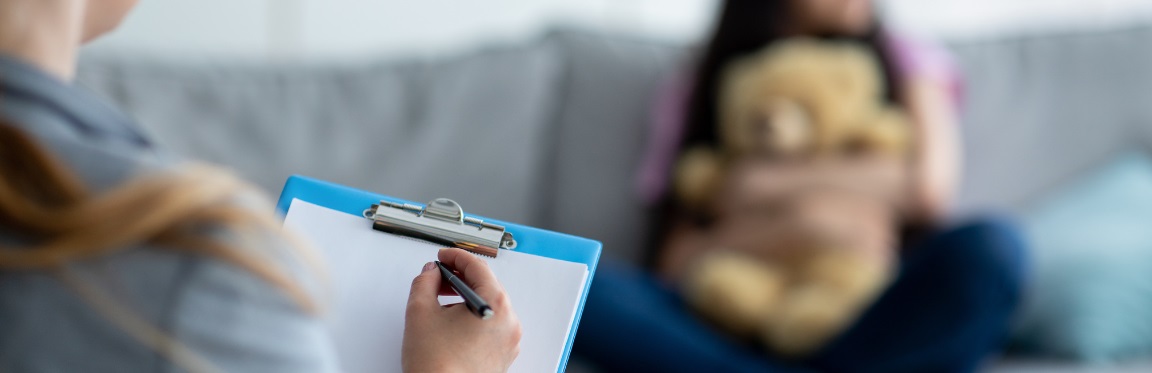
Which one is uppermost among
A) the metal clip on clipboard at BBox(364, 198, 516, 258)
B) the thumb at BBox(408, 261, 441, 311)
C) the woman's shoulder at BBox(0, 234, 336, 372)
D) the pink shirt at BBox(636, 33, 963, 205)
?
the pink shirt at BBox(636, 33, 963, 205)

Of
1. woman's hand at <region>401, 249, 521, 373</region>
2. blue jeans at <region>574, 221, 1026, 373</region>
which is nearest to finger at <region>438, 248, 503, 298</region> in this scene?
woman's hand at <region>401, 249, 521, 373</region>

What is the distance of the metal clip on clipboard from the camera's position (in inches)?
21.9

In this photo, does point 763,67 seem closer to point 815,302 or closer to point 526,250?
point 815,302

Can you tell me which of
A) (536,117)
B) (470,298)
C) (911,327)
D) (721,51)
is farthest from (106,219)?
(721,51)

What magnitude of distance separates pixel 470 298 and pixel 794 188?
1230mm

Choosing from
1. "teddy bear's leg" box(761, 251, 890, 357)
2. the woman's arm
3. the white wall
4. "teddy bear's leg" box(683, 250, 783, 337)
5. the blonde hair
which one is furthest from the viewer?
the white wall

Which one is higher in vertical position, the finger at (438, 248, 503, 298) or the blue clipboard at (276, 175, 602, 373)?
the blue clipboard at (276, 175, 602, 373)

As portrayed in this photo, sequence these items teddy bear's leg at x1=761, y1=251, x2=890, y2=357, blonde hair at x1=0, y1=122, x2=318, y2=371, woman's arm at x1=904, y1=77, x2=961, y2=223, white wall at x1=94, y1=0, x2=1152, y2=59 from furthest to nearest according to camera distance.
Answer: white wall at x1=94, y1=0, x2=1152, y2=59, woman's arm at x1=904, y1=77, x2=961, y2=223, teddy bear's leg at x1=761, y1=251, x2=890, y2=357, blonde hair at x1=0, y1=122, x2=318, y2=371

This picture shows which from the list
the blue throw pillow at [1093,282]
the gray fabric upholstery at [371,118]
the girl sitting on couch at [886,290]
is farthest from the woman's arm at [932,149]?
the gray fabric upholstery at [371,118]

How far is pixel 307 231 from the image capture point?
560 mm

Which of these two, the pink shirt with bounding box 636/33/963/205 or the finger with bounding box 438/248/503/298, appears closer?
the finger with bounding box 438/248/503/298

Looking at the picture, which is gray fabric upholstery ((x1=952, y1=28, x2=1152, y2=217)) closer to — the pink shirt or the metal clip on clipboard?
the pink shirt

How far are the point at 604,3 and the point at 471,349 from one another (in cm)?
168

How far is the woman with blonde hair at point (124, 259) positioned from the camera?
35 centimetres
